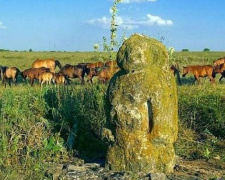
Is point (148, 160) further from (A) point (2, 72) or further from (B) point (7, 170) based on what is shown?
(A) point (2, 72)

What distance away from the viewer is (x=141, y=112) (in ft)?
21.3

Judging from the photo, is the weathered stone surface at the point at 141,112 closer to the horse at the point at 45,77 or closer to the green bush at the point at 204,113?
the green bush at the point at 204,113

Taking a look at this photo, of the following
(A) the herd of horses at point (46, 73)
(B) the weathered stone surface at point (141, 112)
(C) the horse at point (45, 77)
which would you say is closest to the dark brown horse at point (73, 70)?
(A) the herd of horses at point (46, 73)

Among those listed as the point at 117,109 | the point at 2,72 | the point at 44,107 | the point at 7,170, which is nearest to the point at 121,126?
the point at 117,109

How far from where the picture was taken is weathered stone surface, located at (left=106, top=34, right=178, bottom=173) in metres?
6.49

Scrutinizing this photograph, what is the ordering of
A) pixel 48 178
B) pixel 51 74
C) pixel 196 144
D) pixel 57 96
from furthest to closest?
pixel 51 74 → pixel 57 96 → pixel 196 144 → pixel 48 178

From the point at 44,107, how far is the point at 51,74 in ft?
50.0

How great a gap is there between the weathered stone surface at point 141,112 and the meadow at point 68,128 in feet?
3.01

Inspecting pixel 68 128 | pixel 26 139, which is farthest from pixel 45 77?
pixel 26 139

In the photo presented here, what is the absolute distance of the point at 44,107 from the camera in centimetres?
852

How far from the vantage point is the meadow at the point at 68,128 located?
7.09 metres

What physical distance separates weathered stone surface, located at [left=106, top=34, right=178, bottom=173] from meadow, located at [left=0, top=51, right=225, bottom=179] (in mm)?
919

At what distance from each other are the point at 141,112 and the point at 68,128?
196 centimetres

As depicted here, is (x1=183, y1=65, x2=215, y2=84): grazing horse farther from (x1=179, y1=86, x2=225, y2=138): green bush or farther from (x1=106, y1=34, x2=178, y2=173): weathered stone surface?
(x1=106, y1=34, x2=178, y2=173): weathered stone surface
